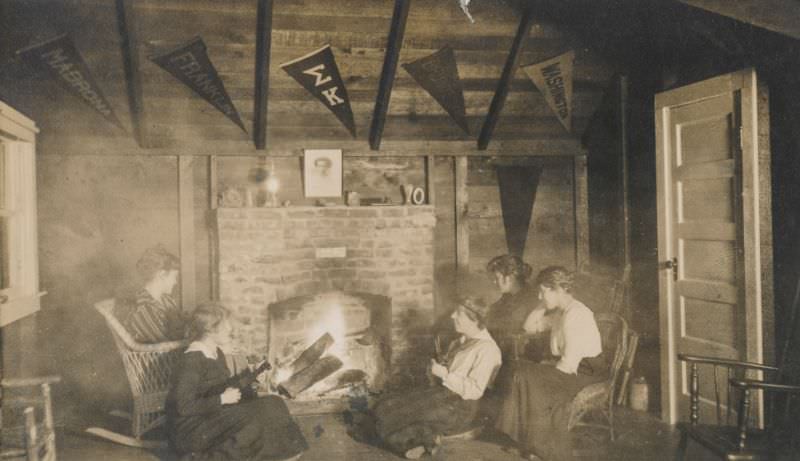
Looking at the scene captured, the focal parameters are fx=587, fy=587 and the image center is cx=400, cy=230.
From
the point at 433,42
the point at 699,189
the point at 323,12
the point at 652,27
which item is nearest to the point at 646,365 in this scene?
the point at 699,189

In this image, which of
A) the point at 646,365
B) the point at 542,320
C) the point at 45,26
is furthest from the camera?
the point at 646,365

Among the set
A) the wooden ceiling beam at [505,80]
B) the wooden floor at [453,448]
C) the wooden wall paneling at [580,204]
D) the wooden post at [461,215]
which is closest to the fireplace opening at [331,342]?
the wooden floor at [453,448]

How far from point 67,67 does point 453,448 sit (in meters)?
4.09

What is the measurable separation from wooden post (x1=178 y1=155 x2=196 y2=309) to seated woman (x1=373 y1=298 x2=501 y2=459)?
7.22 ft

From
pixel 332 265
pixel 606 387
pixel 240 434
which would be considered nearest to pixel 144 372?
pixel 240 434

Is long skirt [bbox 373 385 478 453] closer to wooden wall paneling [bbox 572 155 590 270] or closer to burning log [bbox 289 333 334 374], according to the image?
burning log [bbox 289 333 334 374]

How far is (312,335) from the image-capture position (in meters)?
5.54

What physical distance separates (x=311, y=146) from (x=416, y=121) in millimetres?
1014

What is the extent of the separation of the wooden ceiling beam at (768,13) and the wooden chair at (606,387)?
80.2 inches

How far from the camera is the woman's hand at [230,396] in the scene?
3.73m

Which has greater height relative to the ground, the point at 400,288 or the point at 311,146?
the point at 311,146

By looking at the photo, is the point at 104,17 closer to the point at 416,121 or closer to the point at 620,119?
the point at 416,121

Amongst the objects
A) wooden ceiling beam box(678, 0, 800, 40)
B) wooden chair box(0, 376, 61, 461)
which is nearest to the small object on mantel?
wooden chair box(0, 376, 61, 461)

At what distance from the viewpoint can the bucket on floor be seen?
16.4 ft
